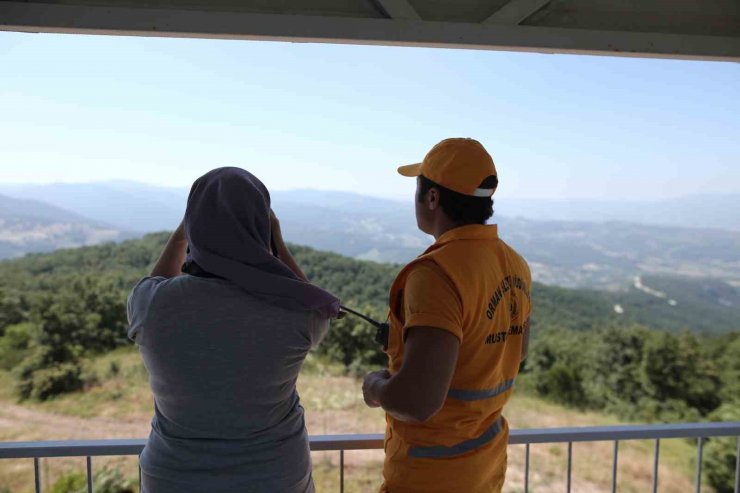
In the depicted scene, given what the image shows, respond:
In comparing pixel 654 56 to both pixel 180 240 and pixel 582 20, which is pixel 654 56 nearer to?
pixel 582 20

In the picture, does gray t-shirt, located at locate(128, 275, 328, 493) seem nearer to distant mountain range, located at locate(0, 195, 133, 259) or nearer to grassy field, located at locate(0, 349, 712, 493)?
grassy field, located at locate(0, 349, 712, 493)

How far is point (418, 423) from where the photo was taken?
40.8 inches

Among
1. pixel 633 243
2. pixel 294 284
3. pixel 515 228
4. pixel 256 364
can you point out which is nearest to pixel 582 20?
pixel 294 284

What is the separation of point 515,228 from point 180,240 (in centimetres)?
2444

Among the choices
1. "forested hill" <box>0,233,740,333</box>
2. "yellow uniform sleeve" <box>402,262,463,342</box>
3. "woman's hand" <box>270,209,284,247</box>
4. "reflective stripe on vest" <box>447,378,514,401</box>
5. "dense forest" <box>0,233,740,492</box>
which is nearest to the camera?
"yellow uniform sleeve" <box>402,262,463,342</box>

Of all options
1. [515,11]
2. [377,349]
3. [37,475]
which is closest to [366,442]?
[37,475]

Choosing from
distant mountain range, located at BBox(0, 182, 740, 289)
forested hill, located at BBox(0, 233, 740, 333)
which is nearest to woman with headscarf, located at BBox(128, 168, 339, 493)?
forested hill, located at BBox(0, 233, 740, 333)

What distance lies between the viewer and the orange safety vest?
98cm

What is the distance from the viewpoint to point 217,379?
3.30 ft

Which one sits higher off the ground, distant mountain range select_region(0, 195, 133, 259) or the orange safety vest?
the orange safety vest

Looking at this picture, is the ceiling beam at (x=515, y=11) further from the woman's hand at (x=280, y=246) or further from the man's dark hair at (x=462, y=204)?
the woman's hand at (x=280, y=246)

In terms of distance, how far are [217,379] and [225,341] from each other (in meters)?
0.08

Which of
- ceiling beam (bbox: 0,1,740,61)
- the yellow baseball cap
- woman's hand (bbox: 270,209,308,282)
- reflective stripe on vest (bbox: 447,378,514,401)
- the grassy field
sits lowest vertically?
the grassy field

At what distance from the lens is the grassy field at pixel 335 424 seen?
8.02 m
